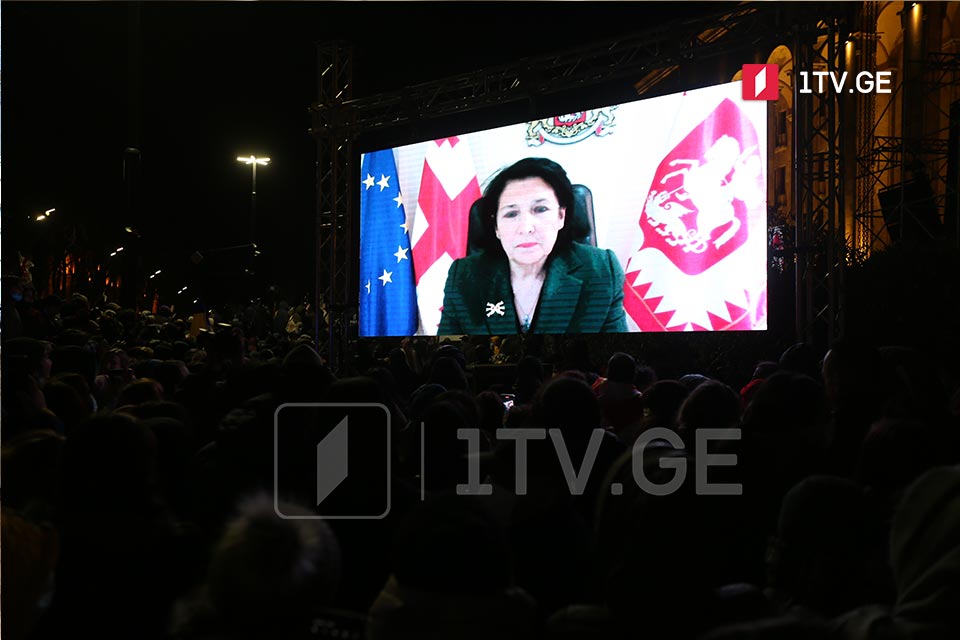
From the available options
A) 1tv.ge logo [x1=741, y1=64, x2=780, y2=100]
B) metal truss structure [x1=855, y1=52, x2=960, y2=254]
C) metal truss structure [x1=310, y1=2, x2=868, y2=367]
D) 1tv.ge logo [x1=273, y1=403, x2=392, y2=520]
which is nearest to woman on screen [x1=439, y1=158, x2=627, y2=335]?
metal truss structure [x1=310, y1=2, x2=868, y2=367]

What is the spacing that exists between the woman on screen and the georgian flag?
256mm

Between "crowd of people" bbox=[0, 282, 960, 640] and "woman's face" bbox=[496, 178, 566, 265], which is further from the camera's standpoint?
"woman's face" bbox=[496, 178, 566, 265]

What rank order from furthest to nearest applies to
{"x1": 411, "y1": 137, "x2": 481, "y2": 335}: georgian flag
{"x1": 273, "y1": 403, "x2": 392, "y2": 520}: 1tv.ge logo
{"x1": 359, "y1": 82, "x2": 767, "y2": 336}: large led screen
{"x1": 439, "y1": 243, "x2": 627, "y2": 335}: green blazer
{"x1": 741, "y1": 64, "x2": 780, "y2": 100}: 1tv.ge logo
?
{"x1": 411, "y1": 137, "x2": 481, "y2": 335}: georgian flag < {"x1": 439, "y1": 243, "x2": 627, "y2": 335}: green blazer < {"x1": 359, "y1": 82, "x2": 767, "y2": 336}: large led screen < {"x1": 741, "y1": 64, "x2": 780, "y2": 100}: 1tv.ge logo < {"x1": 273, "y1": 403, "x2": 392, "y2": 520}: 1tv.ge logo

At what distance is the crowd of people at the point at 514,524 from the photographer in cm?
178

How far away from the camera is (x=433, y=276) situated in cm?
1237

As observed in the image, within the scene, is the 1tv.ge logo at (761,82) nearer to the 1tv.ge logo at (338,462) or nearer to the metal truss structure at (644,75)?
the metal truss structure at (644,75)

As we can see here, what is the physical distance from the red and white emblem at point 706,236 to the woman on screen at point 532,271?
48 cm

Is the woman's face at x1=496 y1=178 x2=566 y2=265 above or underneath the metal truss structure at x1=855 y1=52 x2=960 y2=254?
underneath

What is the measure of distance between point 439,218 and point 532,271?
180cm

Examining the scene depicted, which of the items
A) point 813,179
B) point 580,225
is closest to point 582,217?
point 580,225

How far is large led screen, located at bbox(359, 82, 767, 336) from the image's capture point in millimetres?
9617

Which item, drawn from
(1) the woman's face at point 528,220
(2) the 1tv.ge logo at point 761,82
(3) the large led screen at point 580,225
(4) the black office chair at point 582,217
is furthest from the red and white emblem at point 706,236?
(1) the woman's face at point 528,220

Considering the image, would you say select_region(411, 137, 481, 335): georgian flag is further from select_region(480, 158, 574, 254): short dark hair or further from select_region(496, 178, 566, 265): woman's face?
select_region(496, 178, 566, 265): woman's face

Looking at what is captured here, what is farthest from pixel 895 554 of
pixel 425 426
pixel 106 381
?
pixel 106 381
